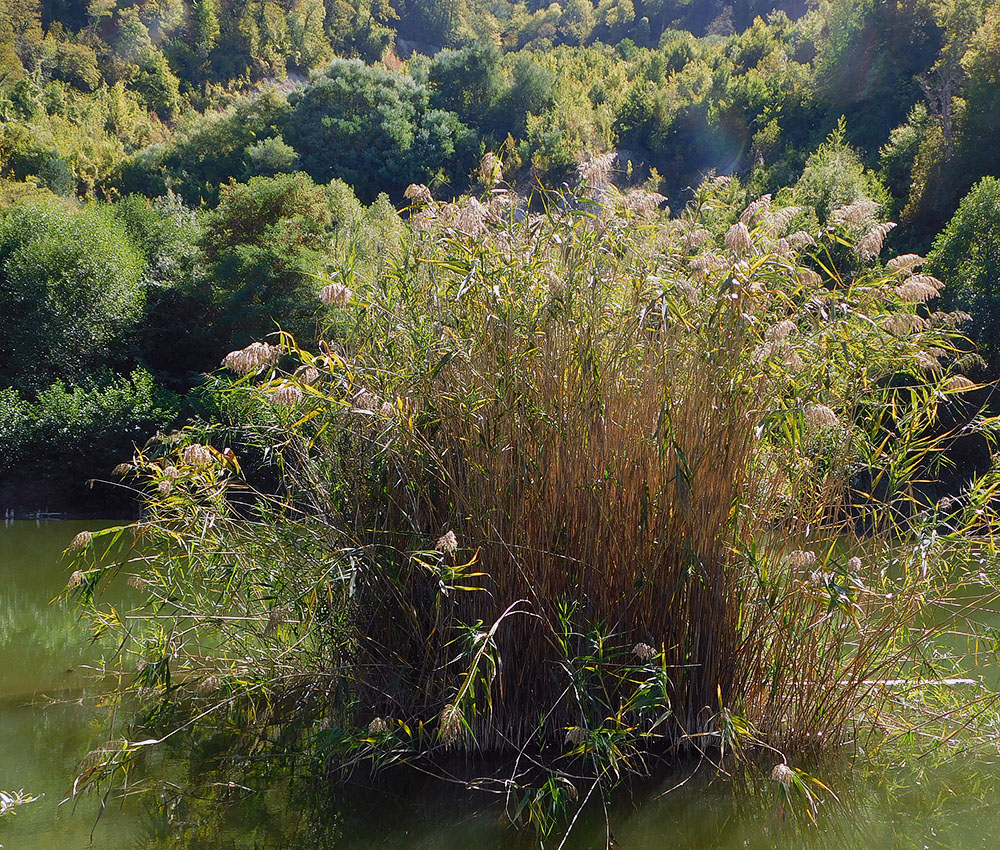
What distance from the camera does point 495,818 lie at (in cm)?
356

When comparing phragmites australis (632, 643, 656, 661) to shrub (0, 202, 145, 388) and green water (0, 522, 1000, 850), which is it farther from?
shrub (0, 202, 145, 388)

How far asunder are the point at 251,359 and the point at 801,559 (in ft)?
7.38

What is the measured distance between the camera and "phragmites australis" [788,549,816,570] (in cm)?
346

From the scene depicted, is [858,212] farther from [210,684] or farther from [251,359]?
[210,684]

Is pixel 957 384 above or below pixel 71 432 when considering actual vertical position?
above

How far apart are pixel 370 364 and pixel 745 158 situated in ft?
88.9

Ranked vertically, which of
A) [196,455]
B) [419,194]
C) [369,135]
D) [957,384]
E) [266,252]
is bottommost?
[369,135]

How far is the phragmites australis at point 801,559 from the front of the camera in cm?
346

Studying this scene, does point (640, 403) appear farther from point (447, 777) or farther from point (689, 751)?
point (447, 777)

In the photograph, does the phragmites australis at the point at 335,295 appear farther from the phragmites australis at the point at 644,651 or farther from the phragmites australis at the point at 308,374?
the phragmites australis at the point at 644,651

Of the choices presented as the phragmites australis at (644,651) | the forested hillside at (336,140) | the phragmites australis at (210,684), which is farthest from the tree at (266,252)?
the phragmites australis at (644,651)

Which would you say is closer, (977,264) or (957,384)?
(957,384)

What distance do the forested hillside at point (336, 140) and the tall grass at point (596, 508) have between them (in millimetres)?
795

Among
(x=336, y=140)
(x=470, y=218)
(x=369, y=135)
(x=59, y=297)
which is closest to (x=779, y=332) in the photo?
(x=470, y=218)
